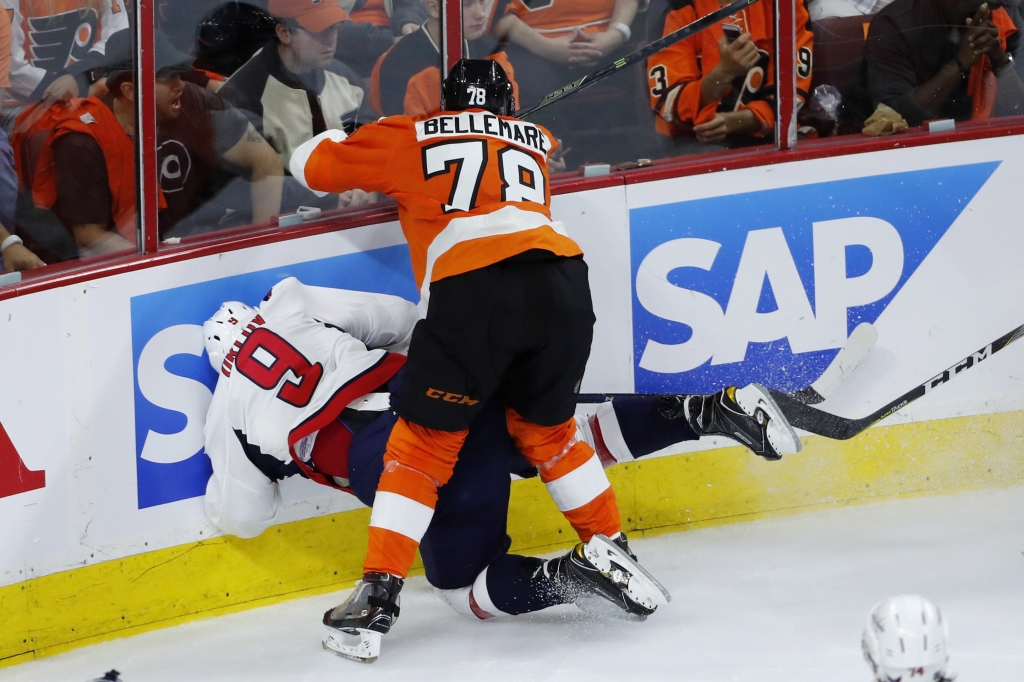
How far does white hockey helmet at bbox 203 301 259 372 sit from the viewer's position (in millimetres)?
2615

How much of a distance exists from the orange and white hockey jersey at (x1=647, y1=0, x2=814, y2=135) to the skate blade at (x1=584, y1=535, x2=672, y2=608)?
3.91 ft

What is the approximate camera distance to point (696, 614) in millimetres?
2482

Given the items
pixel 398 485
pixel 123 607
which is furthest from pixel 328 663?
pixel 123 607

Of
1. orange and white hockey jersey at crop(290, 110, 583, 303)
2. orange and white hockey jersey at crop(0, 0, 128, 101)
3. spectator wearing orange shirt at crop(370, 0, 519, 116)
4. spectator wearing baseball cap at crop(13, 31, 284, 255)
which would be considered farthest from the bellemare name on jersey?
orange and white hockey jersey at crop(0, 0, 128, 101)

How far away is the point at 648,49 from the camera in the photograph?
9.64 feet

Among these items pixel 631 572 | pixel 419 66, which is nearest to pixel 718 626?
pixel 631 572

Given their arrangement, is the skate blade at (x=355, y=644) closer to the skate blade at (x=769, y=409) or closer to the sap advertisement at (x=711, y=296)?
the sap advertisement at (x=711, y=296)

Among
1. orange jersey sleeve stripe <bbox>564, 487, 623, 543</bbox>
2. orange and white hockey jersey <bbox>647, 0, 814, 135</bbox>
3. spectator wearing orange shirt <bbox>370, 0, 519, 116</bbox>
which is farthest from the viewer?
orange and white hockey jersey <bbox>647, 0, 814, 135</bbox>

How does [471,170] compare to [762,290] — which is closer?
[471,170]

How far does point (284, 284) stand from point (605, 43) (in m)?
1.03

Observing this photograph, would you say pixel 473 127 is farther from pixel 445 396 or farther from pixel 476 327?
pixel 445 396

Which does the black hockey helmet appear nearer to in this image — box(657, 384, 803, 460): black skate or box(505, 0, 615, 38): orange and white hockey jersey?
box(505, 0, 615, 38): orange and white hockey jersey

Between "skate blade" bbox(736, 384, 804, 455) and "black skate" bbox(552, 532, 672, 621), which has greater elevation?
"skate blade" bbox(736, 384, 804, 455)

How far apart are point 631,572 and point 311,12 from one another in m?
1.50
